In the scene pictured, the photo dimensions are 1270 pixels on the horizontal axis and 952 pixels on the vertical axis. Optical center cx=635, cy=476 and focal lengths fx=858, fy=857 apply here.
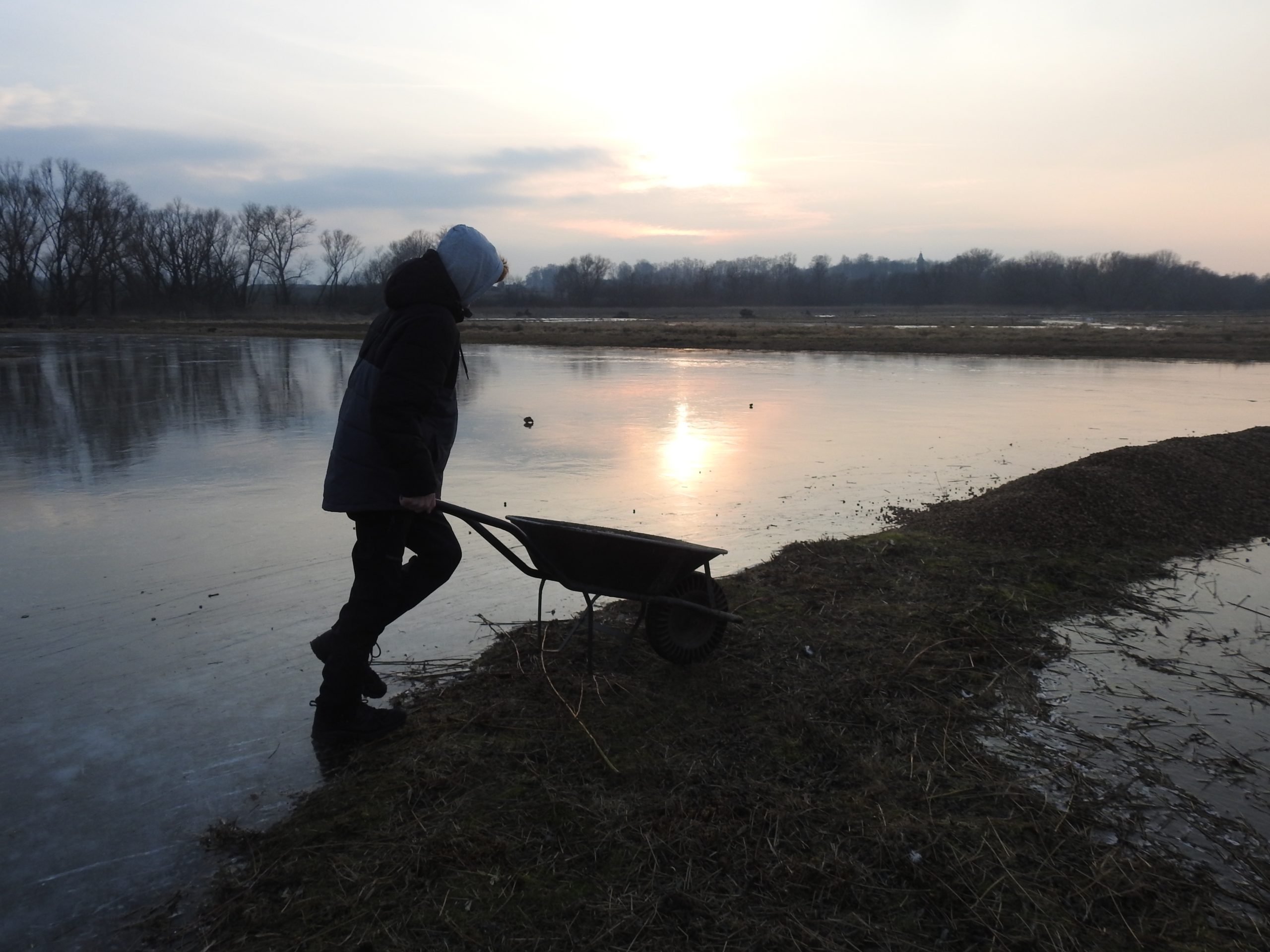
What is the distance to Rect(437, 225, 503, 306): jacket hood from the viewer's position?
3299 millimetres

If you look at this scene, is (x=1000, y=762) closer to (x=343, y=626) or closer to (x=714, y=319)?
(x=343, y=626)

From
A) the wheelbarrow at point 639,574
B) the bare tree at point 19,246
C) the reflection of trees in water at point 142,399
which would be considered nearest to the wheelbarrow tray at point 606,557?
the wheelbarrow at point 639,574

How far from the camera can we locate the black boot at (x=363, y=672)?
3.39 metres

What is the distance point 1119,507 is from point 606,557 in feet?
16.0

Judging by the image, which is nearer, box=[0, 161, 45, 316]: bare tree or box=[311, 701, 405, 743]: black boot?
box=[311, 701, 405, 743]: black boot

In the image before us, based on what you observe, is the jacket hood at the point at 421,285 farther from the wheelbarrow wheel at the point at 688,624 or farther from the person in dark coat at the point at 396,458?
the wheelbarrow wheel at the point at 688,624

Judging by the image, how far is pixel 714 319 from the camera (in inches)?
2719

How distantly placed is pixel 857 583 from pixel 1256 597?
99.6 inches

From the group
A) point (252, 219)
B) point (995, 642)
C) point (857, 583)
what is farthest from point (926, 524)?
point (252, 219)

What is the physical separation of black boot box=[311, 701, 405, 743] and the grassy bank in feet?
98.1

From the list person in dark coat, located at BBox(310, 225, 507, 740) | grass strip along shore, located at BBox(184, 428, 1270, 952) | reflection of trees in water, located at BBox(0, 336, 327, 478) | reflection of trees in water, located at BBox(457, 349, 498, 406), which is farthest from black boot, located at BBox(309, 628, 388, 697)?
reflection of trees in water, located at BBox(457, 349, 498, 406)

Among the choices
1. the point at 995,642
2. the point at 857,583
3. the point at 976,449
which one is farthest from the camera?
the point at 976,449

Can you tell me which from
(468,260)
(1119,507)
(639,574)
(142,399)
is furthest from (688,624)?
(142,399)

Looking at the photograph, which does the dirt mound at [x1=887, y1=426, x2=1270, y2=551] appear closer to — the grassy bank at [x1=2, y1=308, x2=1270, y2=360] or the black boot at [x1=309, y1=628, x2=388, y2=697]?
the black boot at [x1=309, y1=628, x2=388, y2=697]
